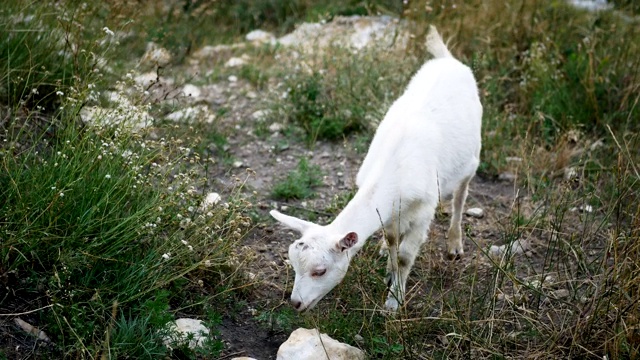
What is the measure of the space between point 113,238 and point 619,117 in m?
5.03

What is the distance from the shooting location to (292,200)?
20.5ft

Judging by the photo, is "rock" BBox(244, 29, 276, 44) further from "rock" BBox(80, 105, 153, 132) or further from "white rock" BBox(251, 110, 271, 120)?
"rock" BBox(80, 105, 153, 132)

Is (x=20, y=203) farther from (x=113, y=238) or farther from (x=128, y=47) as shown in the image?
(x=128, y=47)

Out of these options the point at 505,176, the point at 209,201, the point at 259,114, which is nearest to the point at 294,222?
the point at 209,201

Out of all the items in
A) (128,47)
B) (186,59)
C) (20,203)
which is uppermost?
(20,203)

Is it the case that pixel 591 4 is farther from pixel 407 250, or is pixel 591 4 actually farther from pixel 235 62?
pixel 407 250

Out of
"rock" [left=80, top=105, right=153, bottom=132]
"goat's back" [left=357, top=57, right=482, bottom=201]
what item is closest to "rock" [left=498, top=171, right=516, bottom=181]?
"goat's back" [left=357, top=57, right=482, bottom=201]

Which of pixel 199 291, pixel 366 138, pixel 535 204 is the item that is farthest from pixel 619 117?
pixel 199 291

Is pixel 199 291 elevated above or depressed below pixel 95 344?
below

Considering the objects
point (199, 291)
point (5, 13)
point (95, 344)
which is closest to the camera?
point (95, 344)

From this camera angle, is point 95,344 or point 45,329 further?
point 45,329

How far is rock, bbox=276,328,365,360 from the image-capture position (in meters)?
4.08

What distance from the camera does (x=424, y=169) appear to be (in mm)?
4820

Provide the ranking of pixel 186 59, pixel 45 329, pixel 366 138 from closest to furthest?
pixel 45 329
pixel 366 138
pixel 186 59
